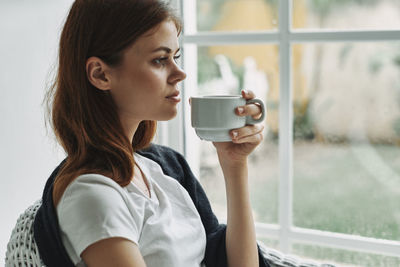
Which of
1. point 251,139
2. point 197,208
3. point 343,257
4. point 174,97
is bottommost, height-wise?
point 343,257

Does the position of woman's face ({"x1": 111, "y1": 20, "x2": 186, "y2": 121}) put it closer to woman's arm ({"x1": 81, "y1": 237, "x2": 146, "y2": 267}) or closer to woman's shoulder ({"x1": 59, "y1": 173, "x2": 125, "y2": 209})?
woman's shoulder ({"x1": 59, "y1": 173, "x2": 125, "y2": 209})

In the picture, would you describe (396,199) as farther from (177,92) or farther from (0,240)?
(0,240)

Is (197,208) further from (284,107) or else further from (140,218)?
(284,107)

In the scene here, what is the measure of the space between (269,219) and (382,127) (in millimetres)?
620

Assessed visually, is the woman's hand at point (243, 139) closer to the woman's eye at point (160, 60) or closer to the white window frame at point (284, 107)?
the woman's eye at point (160, 60)

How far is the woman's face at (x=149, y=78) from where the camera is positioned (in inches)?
46.8

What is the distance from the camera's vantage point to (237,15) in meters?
2.03

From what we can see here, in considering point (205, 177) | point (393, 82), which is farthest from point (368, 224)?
point (205, 177)

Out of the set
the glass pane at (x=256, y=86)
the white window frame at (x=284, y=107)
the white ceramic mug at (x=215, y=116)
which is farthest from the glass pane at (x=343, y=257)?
the white ceramic mug at (x=215, y=116)

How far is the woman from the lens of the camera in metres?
1.05

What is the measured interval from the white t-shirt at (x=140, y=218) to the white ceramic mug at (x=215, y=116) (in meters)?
0.23

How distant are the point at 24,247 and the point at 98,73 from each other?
0.43 meters

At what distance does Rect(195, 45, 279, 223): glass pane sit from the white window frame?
5 centimetres

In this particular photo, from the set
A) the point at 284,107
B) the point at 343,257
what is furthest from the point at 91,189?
the point at 343,257
